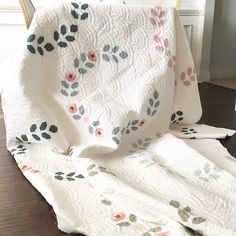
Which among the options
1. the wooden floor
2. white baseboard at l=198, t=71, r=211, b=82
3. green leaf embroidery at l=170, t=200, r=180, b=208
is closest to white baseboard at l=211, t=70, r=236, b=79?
white baseboard at l=198, t=71, r=211, b=82

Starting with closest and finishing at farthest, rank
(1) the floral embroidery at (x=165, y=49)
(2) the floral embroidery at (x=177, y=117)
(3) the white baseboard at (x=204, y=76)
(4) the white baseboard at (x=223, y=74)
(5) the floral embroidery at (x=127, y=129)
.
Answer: (5) the floral embroidery at (x=127, y=129) → (1) the floral embroidery at (x=165, y=49) → (2) the floral embroidery at (x=177, y=117) → (3) the white baseboard at (x=204, y=76) → (4) the white baseboard at (x=223, y=74)

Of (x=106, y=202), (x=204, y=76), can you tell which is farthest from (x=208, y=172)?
(x=204, y=76)

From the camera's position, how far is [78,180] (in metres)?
1.01

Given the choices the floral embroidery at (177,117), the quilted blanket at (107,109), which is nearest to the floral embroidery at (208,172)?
the quilted blanket at (107,109)

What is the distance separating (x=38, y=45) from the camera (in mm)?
1184

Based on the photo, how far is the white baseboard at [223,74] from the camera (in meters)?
3.25

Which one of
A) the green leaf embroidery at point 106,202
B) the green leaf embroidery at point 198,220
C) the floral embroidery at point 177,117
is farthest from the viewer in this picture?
→ the floral embroidery at point 177,117

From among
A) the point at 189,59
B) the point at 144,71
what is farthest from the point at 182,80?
the point at 144,71

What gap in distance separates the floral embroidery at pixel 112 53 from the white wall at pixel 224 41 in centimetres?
213

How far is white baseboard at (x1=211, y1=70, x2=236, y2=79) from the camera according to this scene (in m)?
3.25

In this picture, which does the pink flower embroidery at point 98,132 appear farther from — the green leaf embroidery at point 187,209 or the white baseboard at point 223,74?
the white baseboard at point 223,74

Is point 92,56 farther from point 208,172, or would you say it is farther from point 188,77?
point 208,172

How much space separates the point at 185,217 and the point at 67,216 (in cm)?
27

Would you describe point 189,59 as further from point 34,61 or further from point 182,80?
point 34,61
